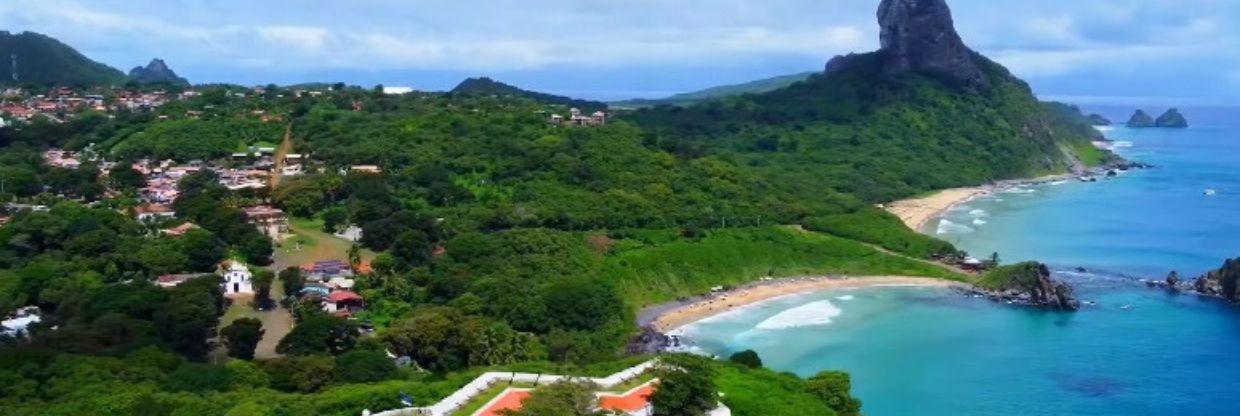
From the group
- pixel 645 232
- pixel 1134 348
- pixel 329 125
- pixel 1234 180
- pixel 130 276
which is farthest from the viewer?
pixel 1234 180

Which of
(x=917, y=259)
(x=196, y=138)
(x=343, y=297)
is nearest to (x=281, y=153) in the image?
(x=196, y=138)

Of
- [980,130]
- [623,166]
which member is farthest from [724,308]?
[980,130]

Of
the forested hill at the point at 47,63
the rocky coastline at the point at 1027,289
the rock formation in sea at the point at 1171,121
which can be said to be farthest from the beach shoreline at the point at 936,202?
the rock formation in sea at the point at 1171,121

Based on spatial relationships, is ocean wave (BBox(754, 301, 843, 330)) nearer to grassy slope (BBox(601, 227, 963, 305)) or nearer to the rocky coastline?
grassy slope (BBox(601, 227, 963, 305))

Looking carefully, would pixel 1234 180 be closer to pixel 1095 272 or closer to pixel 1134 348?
pixel 1095 272

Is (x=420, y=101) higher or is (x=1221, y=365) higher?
(x=420, y=101)

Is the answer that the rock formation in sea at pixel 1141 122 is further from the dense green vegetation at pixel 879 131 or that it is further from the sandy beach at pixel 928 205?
the sandy beach at pixel 928 205
